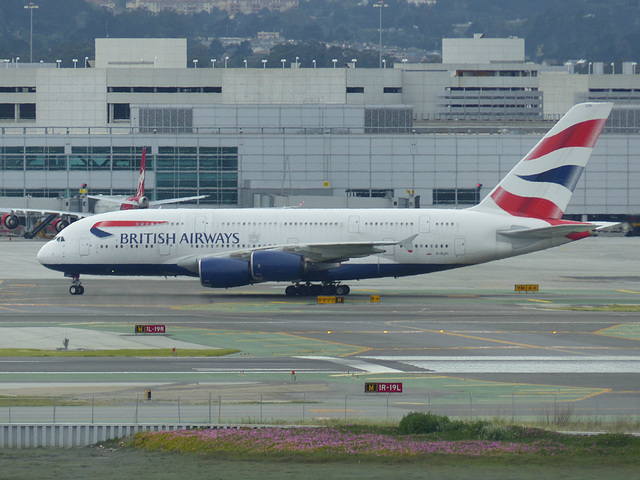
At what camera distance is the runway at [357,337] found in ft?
128

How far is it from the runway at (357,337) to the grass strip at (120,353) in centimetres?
99

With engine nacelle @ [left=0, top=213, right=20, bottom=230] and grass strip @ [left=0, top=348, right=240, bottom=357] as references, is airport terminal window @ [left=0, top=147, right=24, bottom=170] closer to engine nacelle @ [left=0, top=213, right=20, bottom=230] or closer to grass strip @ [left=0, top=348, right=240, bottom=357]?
engine nacelle @ [left=0, top=213, right=20, bottom=230]

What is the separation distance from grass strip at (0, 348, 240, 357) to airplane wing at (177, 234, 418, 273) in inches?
772

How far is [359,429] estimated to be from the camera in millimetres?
32000

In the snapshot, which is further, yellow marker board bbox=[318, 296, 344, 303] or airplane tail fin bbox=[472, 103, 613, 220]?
airplane tail fin bbox=[472, 103, 613, 220]

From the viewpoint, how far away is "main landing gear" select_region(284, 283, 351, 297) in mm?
68438

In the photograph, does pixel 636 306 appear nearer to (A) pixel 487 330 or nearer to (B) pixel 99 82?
(A) pixel 487 330

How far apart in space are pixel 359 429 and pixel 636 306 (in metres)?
34.5

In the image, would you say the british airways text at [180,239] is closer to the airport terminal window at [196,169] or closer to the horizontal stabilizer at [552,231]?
the horizontal stabilizer at [552,231]

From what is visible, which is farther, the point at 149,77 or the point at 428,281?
the point at 149,77

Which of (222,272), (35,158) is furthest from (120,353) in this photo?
(35,158)

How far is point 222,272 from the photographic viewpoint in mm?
64688

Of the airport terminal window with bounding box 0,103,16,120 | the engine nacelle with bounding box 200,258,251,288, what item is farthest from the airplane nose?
the airport terminal window with bounding box 0,103,16,120

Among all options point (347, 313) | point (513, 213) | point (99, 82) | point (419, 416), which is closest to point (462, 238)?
point (513, 213)
